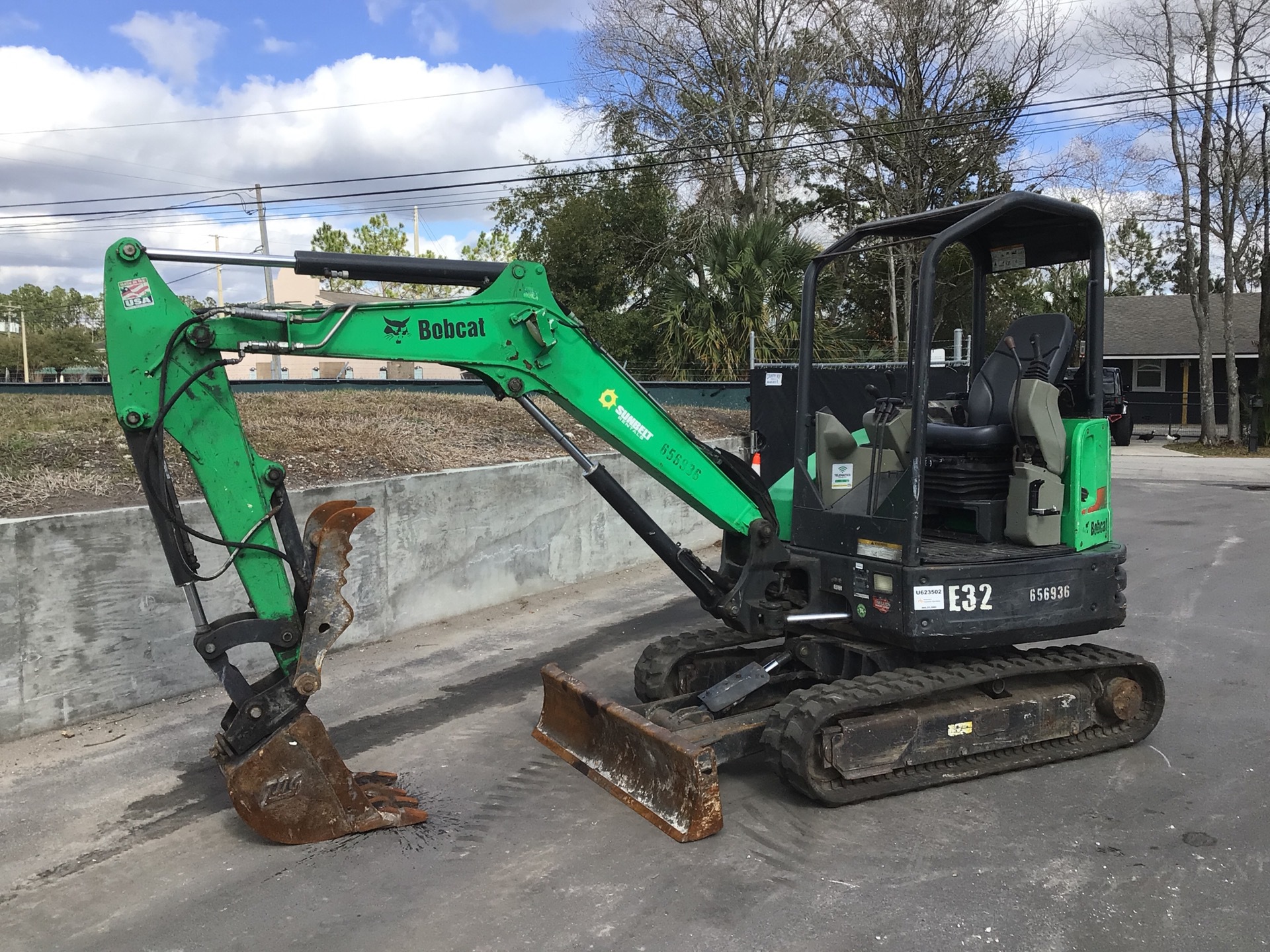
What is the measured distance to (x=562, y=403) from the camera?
15.3 ft

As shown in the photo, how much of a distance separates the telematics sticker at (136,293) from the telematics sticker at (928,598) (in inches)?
143

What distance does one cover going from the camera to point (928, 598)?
15.9 ft

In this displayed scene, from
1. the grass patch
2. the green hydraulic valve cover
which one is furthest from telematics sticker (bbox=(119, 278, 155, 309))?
the grass patch

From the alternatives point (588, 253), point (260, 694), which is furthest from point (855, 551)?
point (588, 253)

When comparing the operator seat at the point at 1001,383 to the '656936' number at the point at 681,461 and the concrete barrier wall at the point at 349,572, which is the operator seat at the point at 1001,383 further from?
the concrete barrier wall at the point at 349,572

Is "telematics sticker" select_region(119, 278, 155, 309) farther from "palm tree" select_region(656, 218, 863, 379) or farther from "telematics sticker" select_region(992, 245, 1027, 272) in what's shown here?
"palm tree" select_region(656, 218, 863, 379)

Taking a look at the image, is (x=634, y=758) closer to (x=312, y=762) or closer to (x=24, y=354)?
(x=312, y=762)

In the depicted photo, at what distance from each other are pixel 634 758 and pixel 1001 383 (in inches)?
114

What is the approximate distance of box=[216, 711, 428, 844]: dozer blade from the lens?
4145mm

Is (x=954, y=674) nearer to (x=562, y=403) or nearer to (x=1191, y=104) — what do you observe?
(x=562, y=403)

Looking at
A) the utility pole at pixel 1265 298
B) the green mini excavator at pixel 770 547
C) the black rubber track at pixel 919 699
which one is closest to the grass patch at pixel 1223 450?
the utility pole at pixel 1265 298

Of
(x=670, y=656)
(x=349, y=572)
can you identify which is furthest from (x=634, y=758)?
(x=349, y=572)

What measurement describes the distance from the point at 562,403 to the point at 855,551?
5.59 ft

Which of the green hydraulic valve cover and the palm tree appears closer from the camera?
the green hydraulic valve cover
